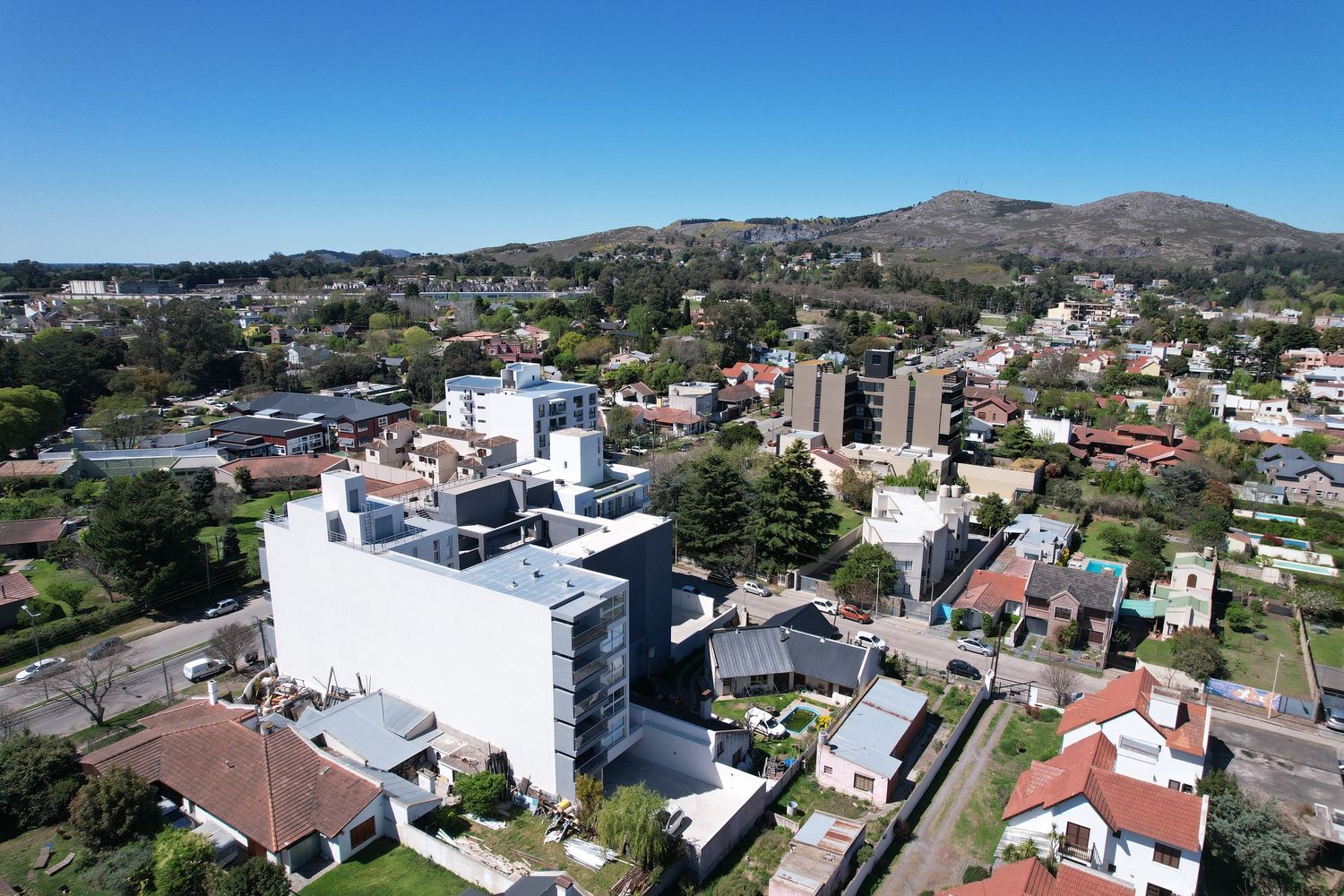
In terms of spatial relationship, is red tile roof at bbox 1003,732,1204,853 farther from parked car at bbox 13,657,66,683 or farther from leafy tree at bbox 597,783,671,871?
parked car at bbox 13,657,66,683

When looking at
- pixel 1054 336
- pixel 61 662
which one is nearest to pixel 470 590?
pixel 61 662

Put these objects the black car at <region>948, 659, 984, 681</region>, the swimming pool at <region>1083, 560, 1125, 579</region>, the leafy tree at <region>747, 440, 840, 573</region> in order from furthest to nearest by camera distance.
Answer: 1. the swimming pool at <region>1083, 560, 1125, 579</region>
2. the leafy tree at <region>747, 440, 840, 573</region>
3. the black car at <region>948, 659, 984, 681</region>

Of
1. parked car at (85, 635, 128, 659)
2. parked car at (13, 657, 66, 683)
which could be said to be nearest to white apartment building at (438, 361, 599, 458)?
parked car at (85, 635, 128, 659)

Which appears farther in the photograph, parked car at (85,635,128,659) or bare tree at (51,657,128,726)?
parked car at (85,635,128,659)

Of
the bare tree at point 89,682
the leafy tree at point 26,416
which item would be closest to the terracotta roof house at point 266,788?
the bare tree at point 89,682

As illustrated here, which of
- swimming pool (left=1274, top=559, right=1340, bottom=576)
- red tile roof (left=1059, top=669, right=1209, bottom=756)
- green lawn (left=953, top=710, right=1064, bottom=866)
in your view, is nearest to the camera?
green lawn (left=953, top=710, right=1064, bottom=866)

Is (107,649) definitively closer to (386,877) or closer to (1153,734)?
(386,877)

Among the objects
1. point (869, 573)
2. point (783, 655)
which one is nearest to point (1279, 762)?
point (869, 573)

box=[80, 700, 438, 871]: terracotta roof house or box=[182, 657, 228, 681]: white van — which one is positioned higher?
box=[80, 700, 438, 871]: terracotta roof house
